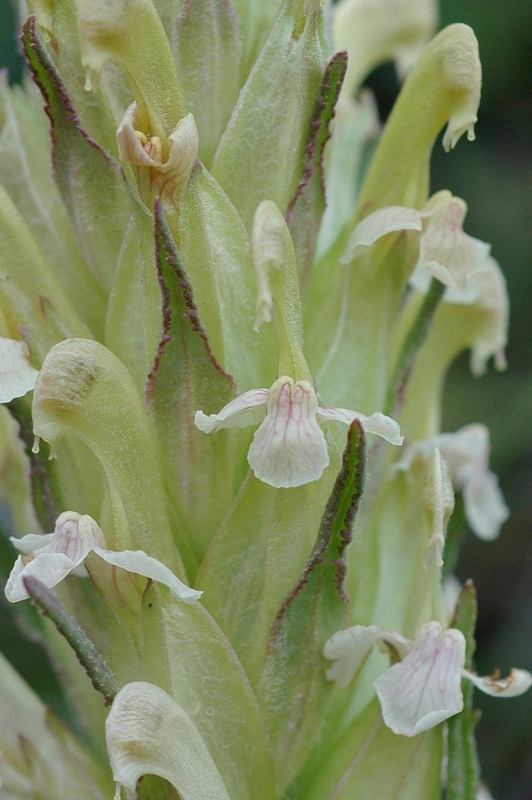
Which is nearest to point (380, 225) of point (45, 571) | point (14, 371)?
point (14, 371)

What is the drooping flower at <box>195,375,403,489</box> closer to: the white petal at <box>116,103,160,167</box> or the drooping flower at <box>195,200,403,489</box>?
the drooping flower at <box>195,200,403,489</box>

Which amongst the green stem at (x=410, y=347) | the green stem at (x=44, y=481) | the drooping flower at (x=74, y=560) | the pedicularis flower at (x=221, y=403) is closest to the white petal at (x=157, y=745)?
the pedicularis flower at (x=221, y=403)

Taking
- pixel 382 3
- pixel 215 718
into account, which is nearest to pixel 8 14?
pixel 382 3

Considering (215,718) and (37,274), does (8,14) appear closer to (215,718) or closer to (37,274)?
(37,274)

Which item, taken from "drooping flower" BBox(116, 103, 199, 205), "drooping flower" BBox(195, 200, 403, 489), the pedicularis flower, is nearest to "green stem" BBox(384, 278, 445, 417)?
the pedicularis flower

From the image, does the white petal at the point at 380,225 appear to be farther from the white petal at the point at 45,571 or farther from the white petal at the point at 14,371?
the white petal at the point at 45,571

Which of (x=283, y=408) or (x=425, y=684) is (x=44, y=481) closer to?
(x=283, y=408)
